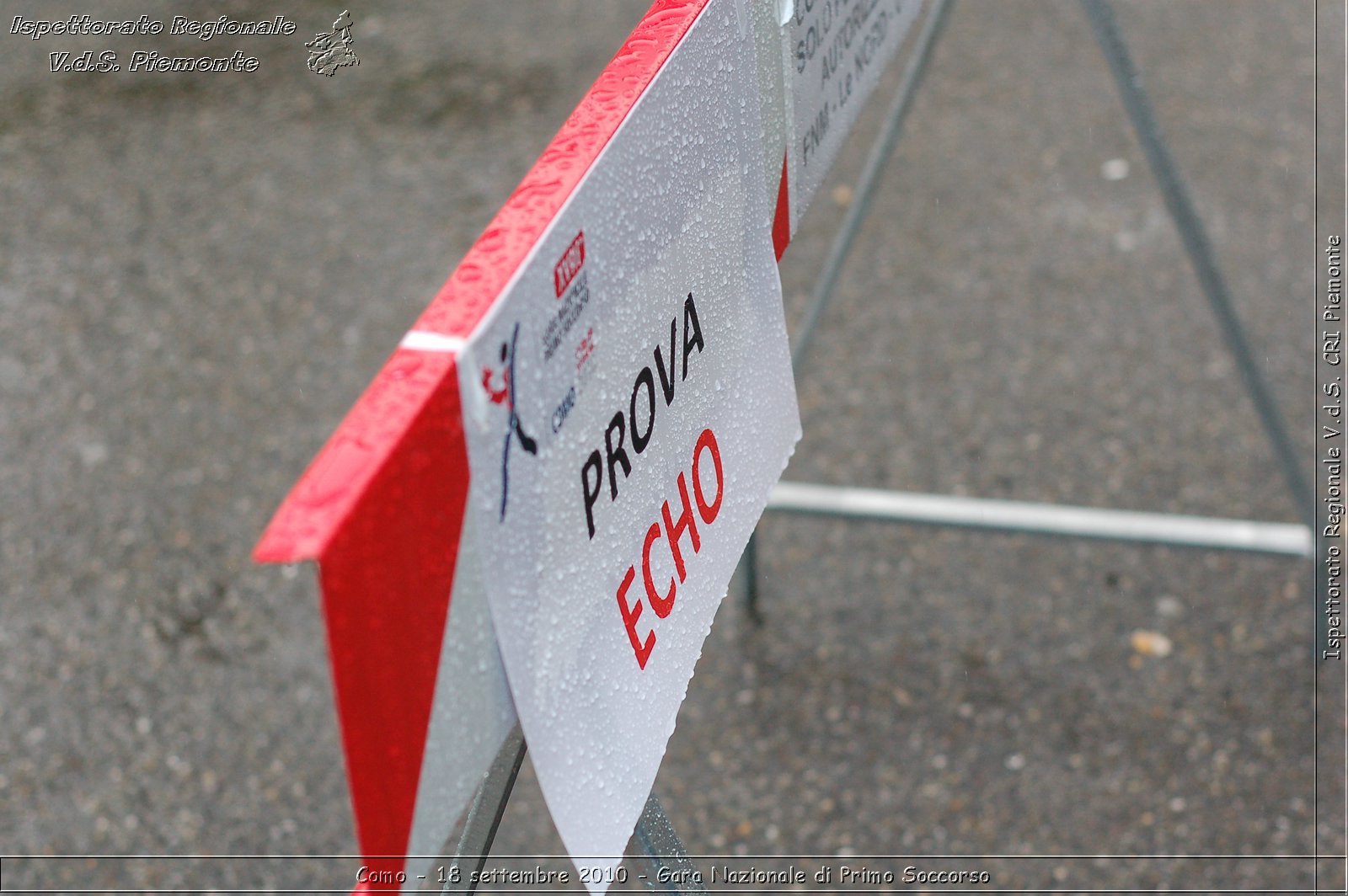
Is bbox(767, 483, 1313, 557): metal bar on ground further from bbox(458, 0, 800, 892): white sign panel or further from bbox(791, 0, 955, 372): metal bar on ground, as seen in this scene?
bbox(458, 0, 800, 892): white sign panel

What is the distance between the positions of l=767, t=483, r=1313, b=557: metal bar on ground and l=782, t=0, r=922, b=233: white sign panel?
1000 mm

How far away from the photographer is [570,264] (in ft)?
3.50

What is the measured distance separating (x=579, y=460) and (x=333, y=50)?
13.1 feet

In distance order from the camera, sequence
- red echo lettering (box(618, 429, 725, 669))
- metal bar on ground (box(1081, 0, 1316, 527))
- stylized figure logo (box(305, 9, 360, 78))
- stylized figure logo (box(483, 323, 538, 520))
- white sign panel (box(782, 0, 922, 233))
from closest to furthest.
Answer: stylized figure logo (box(483, 323, 538, 520))
red echo lettering (box(618, 429, 725, 669))
white sign panel (box(782, 0, 922, 233))
metal bar on ground (box(1081, 0, 1316, 527))
stylized figure logo (box(305, 9, 360, 78))

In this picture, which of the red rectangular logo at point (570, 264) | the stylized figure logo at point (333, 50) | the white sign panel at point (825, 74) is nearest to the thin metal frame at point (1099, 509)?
the white sign panel at point (825, 74)

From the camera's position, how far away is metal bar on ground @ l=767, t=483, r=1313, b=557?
8.65ft

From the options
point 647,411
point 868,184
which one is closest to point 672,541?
point 647,411

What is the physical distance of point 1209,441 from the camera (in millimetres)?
3143

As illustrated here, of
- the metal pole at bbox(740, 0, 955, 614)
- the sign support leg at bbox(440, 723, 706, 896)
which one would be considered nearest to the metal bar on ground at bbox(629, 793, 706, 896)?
the sign support leg at bbox(440, 723, 706, 896)

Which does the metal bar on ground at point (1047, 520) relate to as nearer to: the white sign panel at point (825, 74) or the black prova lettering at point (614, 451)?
the white sign panel at point (825, 74)

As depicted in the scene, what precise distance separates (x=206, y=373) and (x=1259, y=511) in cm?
260

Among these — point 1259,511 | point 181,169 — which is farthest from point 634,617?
point 181,169

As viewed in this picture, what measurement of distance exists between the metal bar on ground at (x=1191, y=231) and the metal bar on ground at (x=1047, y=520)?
105mm

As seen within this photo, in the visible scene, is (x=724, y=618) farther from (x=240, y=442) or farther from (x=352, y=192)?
(x=352, y=192)
